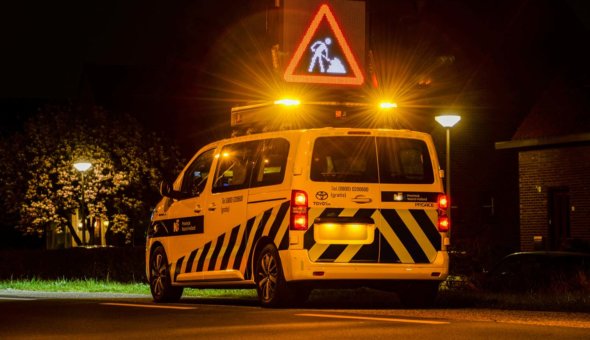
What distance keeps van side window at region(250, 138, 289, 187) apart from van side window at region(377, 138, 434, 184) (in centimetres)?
110

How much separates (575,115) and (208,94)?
27.8 metres

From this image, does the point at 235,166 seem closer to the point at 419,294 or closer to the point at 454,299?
the point at 419,294

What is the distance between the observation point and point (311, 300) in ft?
53.9

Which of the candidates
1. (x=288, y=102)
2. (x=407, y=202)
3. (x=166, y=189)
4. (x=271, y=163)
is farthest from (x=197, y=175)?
(x=407, y=202)

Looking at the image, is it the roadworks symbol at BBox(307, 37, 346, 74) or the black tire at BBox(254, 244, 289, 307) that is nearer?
the black tire at BBox(254, 244, 289, 307)

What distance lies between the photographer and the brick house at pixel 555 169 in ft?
98.6

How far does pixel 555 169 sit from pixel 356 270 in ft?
58.7

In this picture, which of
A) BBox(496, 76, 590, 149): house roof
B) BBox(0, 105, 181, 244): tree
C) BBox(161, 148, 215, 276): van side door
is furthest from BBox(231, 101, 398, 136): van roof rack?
BBox(0, 105, 181, 244): tree

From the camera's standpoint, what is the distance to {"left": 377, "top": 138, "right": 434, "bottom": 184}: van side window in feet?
47.5

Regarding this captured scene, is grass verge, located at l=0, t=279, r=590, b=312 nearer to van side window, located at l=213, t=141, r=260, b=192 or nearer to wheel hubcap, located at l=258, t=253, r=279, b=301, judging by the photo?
wheel hubcap, located at l=258, t=253, r=279, b=301

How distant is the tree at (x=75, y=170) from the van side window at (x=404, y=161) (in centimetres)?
3143

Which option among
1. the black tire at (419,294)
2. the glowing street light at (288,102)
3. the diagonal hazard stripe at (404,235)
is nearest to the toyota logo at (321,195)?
the diagonal hazard stripe at (404,235)

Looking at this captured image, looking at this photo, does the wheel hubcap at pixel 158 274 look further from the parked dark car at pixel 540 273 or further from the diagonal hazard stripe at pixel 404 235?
the parked dark car at pixel 540 273

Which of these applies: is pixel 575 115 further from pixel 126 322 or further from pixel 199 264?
pixel 126 322
